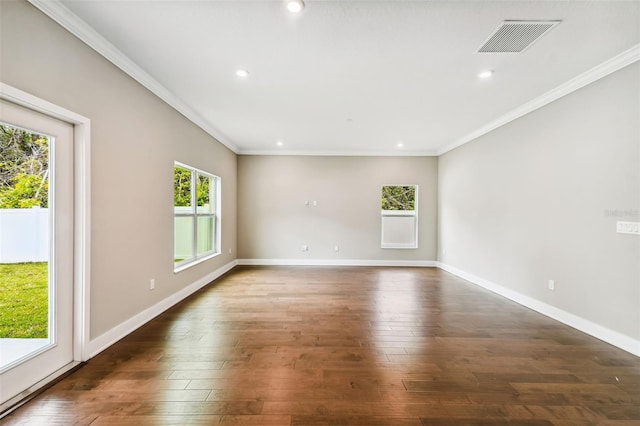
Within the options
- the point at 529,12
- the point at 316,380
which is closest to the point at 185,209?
the point at 316,380

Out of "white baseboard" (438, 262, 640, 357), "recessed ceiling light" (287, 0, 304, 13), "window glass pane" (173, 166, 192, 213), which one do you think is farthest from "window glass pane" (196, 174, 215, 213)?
"white baseboard" (438, 262, 640, 357)

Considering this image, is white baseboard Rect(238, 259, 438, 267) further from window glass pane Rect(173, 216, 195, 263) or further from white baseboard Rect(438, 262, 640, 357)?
window glass pane Rect(173, 216, 195, 263)

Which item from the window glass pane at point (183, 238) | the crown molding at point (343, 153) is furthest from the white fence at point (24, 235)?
the crown molding at point (343, 153)

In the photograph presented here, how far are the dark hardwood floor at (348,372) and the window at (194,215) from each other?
37.6 inches

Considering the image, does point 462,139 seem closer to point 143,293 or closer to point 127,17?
point 127,17

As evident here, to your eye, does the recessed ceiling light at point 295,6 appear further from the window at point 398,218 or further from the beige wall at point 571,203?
the window at point 398,218

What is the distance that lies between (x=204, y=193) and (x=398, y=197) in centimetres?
432

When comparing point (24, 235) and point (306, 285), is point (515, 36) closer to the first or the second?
point (24, 235)

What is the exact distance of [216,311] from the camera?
338 centimetres

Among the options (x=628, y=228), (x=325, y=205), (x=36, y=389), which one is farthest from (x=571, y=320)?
(x=36, y=389)

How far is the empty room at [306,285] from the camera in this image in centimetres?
178

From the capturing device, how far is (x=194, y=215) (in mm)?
4344

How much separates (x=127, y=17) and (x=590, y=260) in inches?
191

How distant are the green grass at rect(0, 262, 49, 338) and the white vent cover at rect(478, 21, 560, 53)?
153 inches
